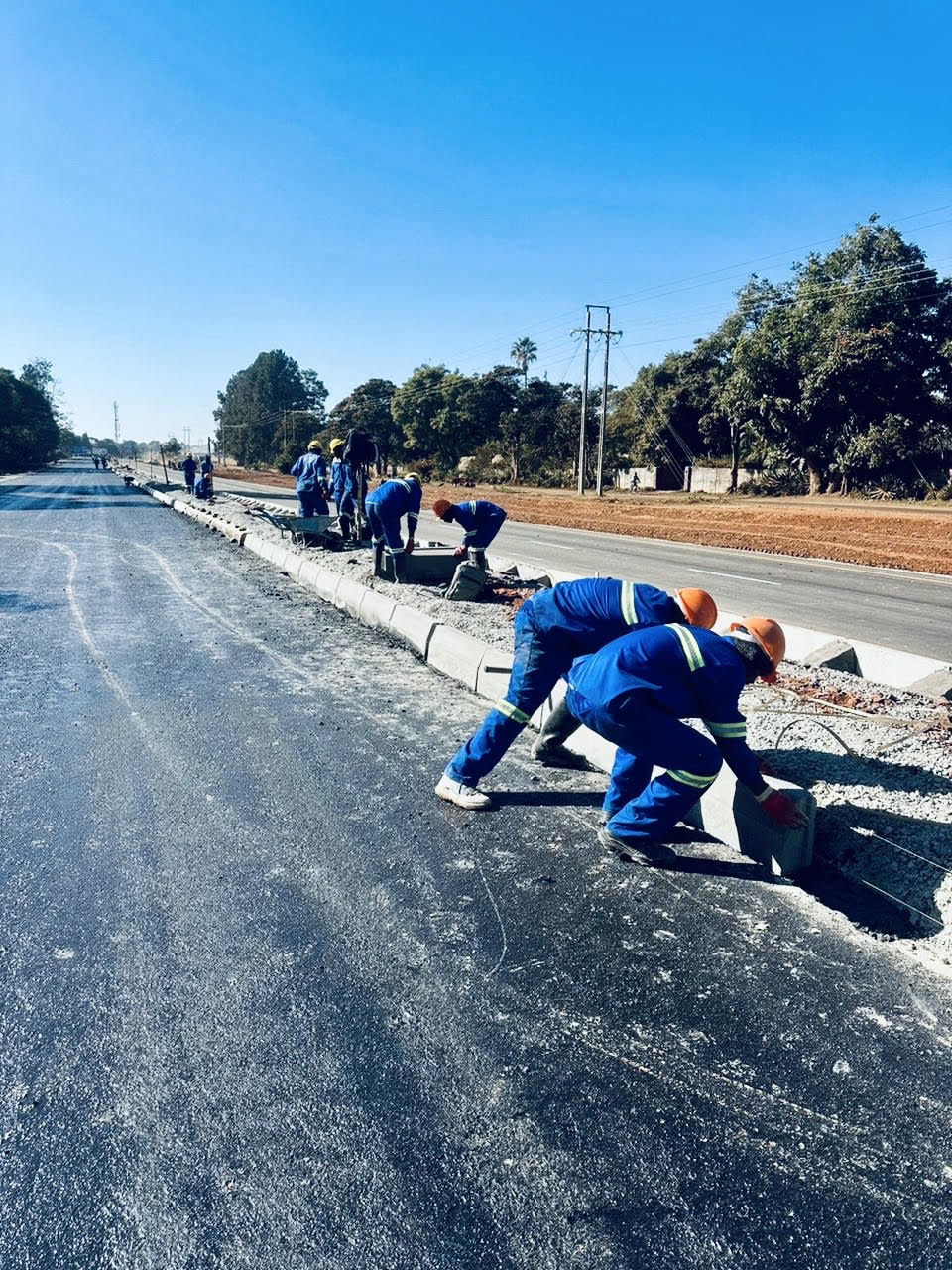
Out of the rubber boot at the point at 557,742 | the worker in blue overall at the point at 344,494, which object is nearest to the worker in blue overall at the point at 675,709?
the rubber boot at the point at 557,742

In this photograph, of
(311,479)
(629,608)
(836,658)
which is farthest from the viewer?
(311,479)

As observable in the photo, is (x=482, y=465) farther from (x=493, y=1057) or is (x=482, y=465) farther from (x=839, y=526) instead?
(x=493, y=1057)

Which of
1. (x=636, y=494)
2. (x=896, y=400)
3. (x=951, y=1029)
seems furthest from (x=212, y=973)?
(x=636, y=494)

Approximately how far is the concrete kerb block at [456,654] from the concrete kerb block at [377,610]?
1430 mm

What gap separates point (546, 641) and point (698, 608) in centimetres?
81

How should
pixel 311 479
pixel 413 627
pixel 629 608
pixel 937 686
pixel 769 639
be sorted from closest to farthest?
pixel 769 639 → pixel 629 608 → pixel 937 686 → pixel 413 627 → pixel 311 479

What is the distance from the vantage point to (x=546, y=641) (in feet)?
14.9

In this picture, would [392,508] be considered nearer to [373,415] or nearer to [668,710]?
[668,710]

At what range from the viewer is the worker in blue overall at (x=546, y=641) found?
4387 mm

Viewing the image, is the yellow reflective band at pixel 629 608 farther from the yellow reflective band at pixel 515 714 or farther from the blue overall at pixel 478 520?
the blue overall at pixel 478 520

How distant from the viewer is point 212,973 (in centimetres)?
310

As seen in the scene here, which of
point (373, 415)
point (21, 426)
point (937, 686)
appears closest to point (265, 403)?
point (21, 426)

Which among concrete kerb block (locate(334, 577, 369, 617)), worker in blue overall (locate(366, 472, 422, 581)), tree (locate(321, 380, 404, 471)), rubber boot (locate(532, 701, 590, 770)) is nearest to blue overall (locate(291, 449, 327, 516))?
concrete kerb block (locate(334, 577, 369, 617))

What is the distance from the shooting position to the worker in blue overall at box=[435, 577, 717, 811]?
439 cm
